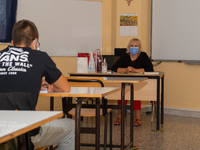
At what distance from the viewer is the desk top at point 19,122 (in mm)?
836

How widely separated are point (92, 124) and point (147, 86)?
0.98 m

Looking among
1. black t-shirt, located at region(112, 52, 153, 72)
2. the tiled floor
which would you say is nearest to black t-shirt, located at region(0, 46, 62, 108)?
the tiled floor

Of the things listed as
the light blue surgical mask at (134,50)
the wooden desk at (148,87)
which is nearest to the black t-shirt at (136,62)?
the light blue surgical mask at (134,50)

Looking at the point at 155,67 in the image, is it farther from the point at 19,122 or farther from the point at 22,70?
the point at 19,122

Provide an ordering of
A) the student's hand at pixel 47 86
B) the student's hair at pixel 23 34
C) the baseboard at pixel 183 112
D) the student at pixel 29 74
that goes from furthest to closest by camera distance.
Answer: the baseboard at pixel 183 112 < the student's hand at pixel 47 86 < the student's hair at pixel 23 34 < the student at pixel 29 74

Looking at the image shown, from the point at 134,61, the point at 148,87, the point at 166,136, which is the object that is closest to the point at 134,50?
the point at 134,61

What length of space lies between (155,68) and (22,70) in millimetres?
4010

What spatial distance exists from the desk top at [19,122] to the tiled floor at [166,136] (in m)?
2.17

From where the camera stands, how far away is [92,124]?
439 centimetres

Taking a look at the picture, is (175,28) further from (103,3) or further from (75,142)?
(75,142)

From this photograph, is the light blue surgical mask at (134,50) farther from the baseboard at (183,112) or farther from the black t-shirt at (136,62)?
the baseboard at (183,112)

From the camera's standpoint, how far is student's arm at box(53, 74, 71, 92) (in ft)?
6.66

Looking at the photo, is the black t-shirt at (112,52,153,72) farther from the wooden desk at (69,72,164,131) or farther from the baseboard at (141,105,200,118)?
the baseboard at (141,105,200,118)

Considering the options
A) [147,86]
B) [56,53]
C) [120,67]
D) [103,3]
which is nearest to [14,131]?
[147,86]
